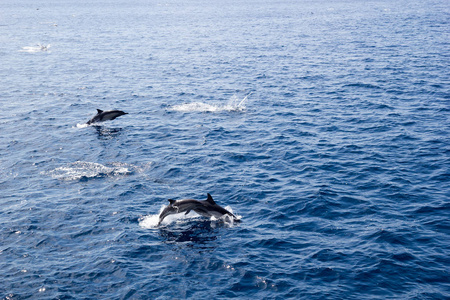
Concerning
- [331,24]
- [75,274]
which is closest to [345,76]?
[75,274]

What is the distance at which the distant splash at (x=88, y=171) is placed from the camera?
34.2m

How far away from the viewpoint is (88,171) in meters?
34.9

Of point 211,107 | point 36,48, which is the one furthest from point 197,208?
point 36,48

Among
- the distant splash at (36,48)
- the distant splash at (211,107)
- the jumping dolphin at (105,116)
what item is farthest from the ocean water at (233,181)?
the distant splash at (36,48)

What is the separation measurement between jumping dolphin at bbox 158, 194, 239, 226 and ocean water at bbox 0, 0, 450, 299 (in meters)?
0.64

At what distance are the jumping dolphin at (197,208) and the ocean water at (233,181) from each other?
640 mm

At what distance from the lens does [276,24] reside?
463ft

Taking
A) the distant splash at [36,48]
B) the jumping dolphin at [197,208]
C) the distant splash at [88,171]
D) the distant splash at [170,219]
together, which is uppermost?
the jumping dolphin at [197,208]

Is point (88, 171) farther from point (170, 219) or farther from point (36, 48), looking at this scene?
point (36, 48)

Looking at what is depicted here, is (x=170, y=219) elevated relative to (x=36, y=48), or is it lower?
lower

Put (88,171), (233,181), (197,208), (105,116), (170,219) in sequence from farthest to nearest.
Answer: (105,116)
(88,171)
(233,181)
(170,219)
(197,208)

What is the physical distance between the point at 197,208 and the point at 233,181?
19.5 feet

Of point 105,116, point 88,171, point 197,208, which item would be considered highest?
point 105,116

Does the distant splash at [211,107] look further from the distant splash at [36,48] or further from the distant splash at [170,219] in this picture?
the distant splash at [36,48]
